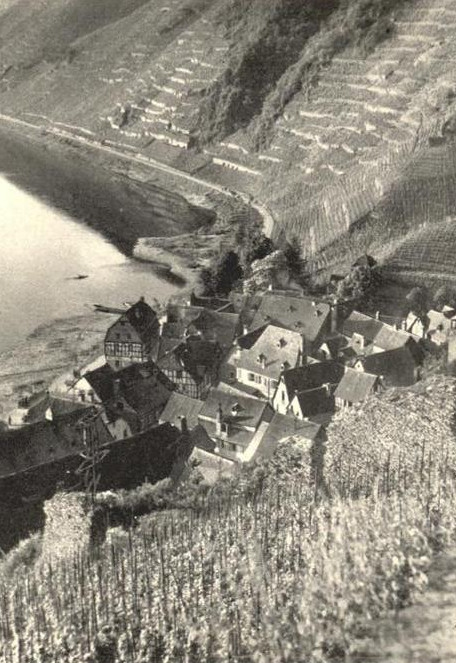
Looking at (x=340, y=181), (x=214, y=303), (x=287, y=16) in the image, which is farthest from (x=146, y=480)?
(x=287, y=16)

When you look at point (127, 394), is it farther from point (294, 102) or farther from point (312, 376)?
point (294, 102)

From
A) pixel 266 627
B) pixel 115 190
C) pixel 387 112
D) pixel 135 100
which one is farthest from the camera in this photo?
pixel 135 100

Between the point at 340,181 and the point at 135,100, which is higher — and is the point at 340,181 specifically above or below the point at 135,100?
below

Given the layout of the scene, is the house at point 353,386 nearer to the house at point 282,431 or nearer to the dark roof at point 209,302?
the house at point 282,431

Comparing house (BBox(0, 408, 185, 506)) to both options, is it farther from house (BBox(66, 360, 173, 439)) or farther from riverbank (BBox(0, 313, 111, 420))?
riverbank (BBox(0, 313, 111, 420))

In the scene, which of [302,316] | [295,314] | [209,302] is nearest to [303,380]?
[302,316]

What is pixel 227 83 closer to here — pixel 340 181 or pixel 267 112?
pixel 267 112

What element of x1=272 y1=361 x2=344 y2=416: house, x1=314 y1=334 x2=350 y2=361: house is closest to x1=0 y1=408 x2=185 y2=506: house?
x1=272 y1=361 x2=344 y2=416: house
